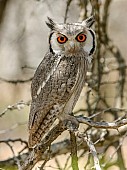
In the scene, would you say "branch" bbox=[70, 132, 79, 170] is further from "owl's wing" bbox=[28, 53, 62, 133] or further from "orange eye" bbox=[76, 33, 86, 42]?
"orange eye" bbox=[76, 33, 86, 42]

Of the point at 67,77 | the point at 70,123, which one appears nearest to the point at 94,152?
the point at 70,123

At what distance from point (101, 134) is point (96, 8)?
2.89 feet

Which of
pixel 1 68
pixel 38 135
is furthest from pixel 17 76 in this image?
pixel 38 135

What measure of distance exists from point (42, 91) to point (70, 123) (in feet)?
1.20

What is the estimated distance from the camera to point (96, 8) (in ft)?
12.1

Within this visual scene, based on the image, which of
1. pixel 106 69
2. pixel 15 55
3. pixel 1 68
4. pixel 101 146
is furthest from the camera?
pixel 15 55

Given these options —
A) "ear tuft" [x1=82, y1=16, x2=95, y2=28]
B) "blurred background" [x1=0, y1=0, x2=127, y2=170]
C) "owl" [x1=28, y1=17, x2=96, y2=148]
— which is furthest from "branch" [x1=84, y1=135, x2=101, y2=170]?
"blurred background" [x1=0, y1=0, x2=127, y2=170]

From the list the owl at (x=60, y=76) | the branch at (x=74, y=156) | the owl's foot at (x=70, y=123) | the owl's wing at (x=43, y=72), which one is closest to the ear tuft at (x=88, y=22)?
the owl at (x=60, y=76)

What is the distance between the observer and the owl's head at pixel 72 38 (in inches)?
111

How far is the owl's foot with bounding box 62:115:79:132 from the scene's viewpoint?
248 centimetres

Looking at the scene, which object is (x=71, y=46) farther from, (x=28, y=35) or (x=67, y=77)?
(x=28, y=35)

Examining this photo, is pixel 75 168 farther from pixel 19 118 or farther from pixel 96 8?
pixel 19 118

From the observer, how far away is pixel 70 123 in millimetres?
2576

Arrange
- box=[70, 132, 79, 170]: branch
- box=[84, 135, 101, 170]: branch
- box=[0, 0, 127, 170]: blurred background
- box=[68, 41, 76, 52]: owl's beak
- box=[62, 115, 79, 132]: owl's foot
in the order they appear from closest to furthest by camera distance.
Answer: box=[84, 135, 101, 170]: branch
box=[70, 132, 79, 170]: branch
box=[62, 115, 79, 132]: owl's foot
box=[68, 41, 76, 52]: owl's beak
box=[0, 0, 127, 170]: blurred background
